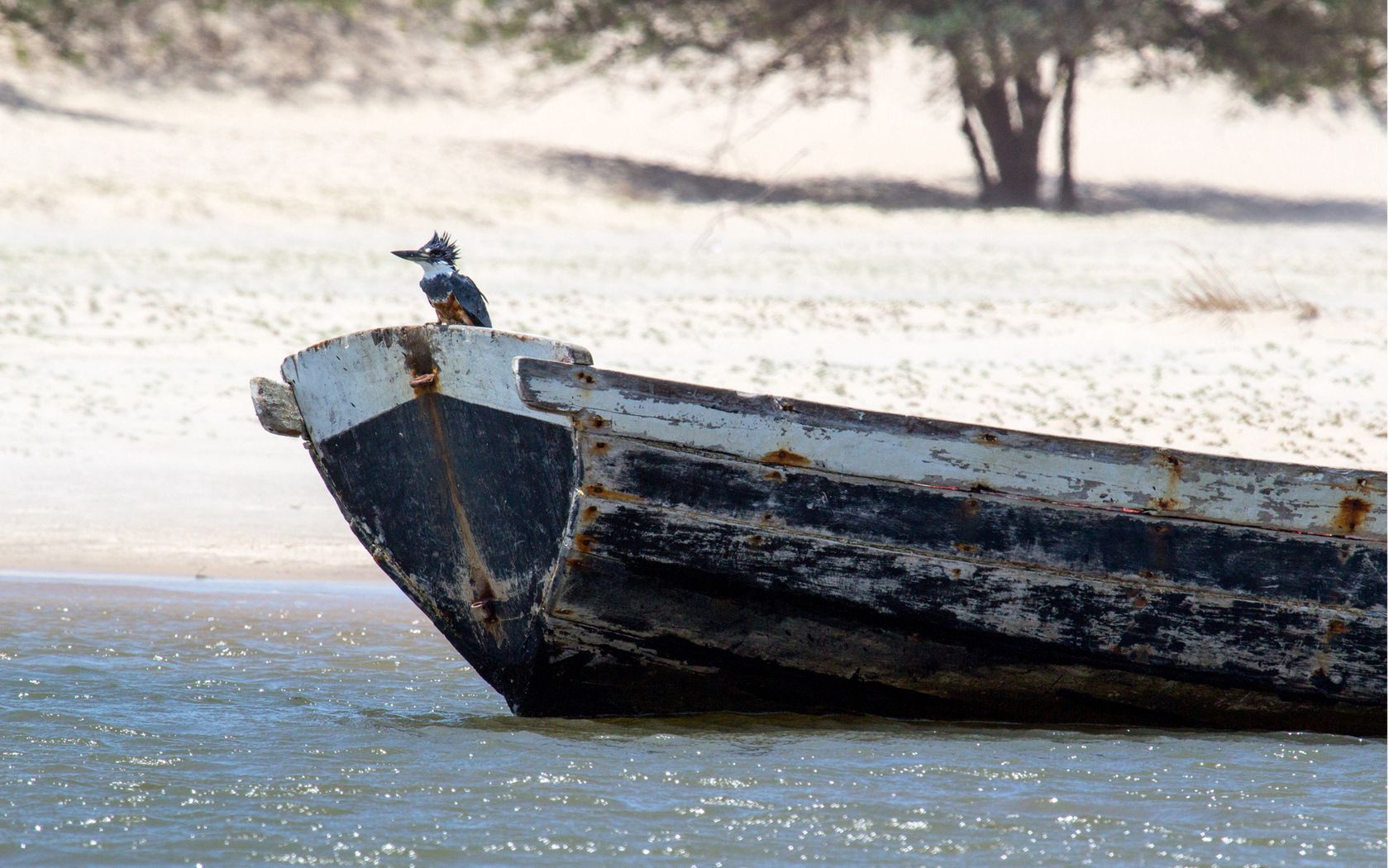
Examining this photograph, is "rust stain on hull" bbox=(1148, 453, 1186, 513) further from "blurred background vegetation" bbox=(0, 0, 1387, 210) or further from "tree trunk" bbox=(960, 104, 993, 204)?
"tree trunk" bbox=(960, 104, 993, 204)

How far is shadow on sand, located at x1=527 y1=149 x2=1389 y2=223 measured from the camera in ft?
78.2

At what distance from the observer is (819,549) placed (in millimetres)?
4480

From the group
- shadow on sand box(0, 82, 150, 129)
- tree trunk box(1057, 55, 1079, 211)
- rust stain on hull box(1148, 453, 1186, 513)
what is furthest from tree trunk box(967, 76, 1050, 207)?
rust stain on hull box(1148, 453, 1186, 513)

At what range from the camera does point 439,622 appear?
4.95 metres

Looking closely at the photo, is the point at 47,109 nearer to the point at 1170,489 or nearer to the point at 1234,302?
the point at 1234,302

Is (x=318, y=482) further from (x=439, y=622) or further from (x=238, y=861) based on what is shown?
(x=238, y=861)

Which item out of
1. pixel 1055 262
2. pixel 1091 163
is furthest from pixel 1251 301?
pixel 1091 163

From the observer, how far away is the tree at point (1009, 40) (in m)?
23.0

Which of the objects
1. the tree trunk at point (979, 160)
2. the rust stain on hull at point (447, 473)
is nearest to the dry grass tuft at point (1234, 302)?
the rust stain on hull at point (447, 473)

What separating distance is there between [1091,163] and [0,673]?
93.4 ft

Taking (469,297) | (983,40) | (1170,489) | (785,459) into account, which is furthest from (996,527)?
(983,40)

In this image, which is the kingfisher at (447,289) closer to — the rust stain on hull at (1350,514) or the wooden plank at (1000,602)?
the wooden plank at (1000,602)

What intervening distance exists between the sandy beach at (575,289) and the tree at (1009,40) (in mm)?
1662

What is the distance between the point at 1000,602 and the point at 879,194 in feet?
70.0
